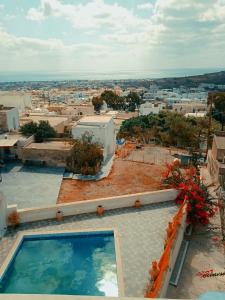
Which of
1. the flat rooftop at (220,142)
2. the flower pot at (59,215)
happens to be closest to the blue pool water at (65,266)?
the flower pot at (59,215)

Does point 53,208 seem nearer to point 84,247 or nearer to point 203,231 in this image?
point 84,247

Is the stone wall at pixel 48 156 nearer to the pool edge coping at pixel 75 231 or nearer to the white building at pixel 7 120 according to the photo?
the white building at pixel 7 120

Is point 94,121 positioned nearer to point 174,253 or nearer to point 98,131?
point 98,131

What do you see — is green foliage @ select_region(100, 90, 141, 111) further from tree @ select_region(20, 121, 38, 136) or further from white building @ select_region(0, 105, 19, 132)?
tree @ select_region(20, 121, 38, 136)

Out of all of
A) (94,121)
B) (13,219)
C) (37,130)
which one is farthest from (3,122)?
(13,219)

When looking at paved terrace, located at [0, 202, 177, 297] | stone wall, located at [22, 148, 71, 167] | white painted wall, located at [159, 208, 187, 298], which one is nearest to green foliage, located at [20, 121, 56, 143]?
stone wall, located at [22, 148, 71, 167]

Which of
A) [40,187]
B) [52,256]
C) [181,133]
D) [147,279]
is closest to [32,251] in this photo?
[52,256]
